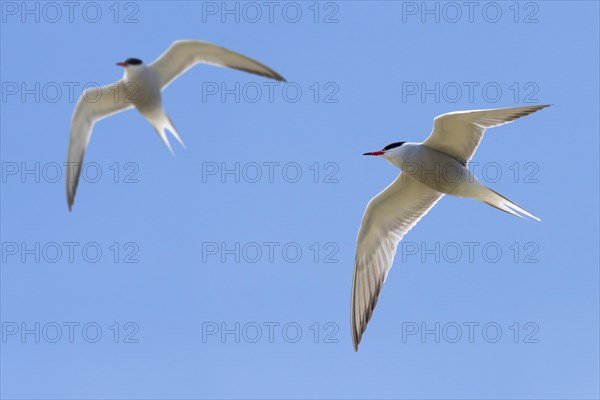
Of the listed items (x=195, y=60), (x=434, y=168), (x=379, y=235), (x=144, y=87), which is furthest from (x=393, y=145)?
(x=144, y=87)

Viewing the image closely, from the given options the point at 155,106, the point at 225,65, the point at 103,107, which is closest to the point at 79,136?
the point at 103,107

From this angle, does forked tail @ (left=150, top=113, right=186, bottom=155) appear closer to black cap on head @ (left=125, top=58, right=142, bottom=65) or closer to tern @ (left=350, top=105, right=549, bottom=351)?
black cap on head @ (left=125, top=58, right=142, bottom=65)

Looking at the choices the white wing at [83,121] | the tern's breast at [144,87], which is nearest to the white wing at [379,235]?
the tern's breast at [144,87]

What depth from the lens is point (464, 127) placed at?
27.7 ft

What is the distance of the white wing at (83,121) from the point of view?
9125 mm

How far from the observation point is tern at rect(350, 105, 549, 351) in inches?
331

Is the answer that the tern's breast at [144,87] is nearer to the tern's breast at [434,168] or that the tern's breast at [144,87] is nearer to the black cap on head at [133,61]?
the black cap on head at [133,61]

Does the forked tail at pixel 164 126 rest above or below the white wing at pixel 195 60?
below

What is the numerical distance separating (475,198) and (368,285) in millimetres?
1592

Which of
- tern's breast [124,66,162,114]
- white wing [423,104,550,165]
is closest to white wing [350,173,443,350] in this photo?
white wing [423,104,550,165]

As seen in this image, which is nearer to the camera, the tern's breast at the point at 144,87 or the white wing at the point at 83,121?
the tern's breast at the point at 144,87

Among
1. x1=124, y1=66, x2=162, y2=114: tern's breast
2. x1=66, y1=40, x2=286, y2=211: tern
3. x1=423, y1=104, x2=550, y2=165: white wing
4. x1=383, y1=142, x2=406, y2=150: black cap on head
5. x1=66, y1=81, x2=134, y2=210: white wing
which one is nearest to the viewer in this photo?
x1=423, y1=104, x2=550, y2=165: white wing

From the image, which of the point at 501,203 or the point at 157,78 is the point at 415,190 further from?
the point at 157,78

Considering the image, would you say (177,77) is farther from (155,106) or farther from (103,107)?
(103,107)
